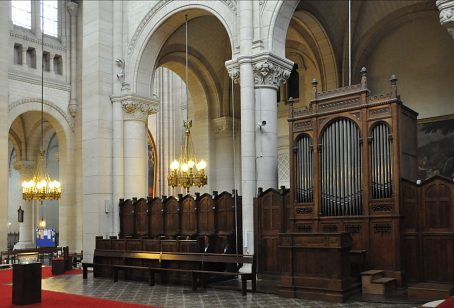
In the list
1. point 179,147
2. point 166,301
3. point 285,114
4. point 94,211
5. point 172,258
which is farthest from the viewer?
point 179,147

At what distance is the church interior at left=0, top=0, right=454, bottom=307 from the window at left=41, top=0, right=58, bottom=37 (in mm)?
95

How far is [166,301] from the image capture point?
427 inches

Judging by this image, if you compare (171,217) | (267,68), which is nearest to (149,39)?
(267,68)

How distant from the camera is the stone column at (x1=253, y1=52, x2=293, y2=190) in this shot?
A: 13945 millimetres

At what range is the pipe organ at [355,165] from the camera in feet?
37.7

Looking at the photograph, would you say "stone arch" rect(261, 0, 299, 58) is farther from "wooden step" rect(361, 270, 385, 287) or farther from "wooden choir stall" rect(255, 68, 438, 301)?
"wooden step" rect(361, 270, 385, 287)

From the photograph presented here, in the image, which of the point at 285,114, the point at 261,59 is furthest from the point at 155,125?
the point at 261,59

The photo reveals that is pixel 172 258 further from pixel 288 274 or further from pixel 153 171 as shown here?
pixel 153 171

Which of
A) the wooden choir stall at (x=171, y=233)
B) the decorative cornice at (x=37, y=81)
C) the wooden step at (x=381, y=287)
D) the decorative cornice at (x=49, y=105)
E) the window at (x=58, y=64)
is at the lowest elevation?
the wooden step at (x=381, y=287)

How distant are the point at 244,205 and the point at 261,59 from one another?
12.6 ft

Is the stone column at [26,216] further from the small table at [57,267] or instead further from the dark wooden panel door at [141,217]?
the dark wooden panel door at [141,217]

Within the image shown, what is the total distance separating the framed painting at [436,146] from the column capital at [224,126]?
25.7 feet

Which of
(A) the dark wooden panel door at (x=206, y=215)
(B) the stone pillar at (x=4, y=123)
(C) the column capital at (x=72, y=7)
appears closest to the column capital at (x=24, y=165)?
(B) the stone pillar at (x=4, y=123)

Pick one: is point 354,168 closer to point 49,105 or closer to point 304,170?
point 304,170
